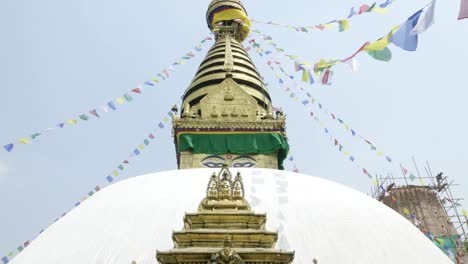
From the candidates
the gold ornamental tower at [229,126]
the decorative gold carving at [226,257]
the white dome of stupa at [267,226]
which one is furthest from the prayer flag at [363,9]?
the gold ornamental tower at [229,126]

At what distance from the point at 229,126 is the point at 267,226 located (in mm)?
8452

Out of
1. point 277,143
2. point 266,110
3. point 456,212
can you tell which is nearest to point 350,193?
point 277,143

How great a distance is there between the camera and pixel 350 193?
665 cm

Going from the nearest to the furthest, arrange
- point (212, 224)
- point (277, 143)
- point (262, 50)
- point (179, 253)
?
point (179, 253)
point (212, 224)
point (262, 50)
point (277, 143)

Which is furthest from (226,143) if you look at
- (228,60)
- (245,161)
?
(228,60)

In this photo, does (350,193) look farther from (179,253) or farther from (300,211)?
(179,253)

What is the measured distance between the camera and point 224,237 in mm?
4281

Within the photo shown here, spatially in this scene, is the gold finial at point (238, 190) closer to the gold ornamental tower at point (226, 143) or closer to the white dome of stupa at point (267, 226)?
the gold ornamental tower at point (226, 143)

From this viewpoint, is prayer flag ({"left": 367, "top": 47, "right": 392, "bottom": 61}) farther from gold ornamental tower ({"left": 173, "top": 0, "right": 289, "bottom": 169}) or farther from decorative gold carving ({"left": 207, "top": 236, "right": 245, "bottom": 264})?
gold ornamental tower ({"left": 173, "top": 0, "right": 289, "bottom": 169})

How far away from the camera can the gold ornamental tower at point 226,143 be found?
410 centimetres

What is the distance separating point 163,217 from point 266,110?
10555 mm

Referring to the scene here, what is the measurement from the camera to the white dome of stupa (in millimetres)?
5062

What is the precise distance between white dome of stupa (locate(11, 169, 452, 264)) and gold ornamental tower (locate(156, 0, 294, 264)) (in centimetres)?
78

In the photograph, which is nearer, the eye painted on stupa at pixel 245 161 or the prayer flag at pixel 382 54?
the prayer flag at pixel 382 54
